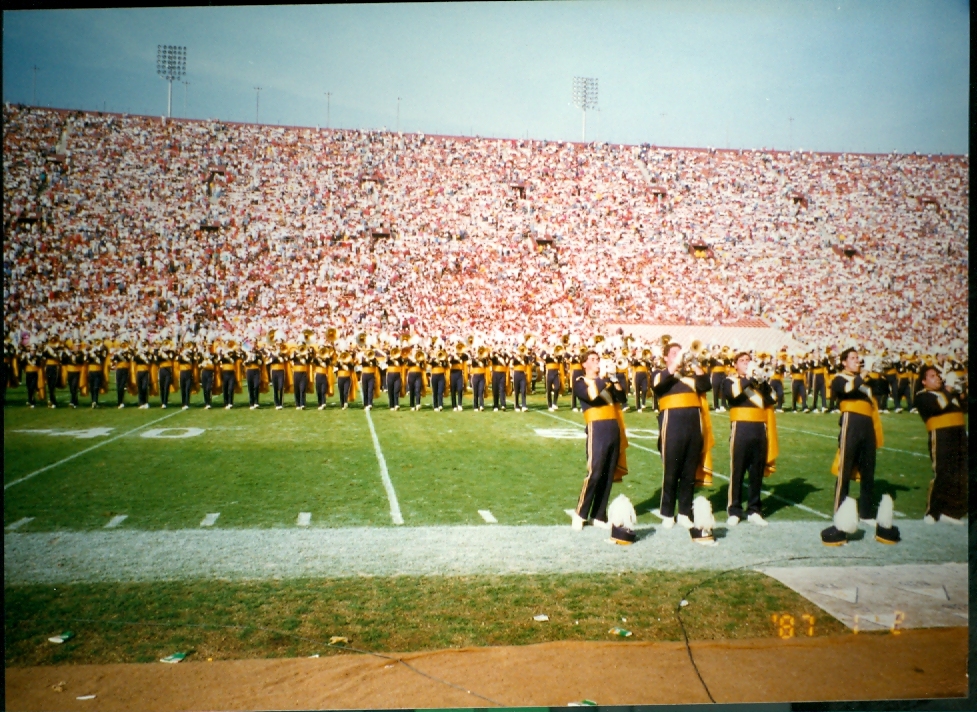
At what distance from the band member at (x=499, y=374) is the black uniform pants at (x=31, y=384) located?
5451 millimetres

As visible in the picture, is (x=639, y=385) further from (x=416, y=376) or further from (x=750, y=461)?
(x=750, y=461)

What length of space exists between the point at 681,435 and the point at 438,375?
20.4ft

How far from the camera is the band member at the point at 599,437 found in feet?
13.8

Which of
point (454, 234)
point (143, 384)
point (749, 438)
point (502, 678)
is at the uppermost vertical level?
point (454, 234)

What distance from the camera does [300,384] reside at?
10.2 m

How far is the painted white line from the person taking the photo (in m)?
4.41

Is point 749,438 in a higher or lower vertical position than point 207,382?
higher

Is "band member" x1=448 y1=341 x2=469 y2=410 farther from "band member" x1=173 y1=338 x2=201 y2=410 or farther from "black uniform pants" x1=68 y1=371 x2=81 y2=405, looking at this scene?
"black uniform pants" x1=68 y1=371 x2=81 y2=405

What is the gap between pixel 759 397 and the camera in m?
4.48

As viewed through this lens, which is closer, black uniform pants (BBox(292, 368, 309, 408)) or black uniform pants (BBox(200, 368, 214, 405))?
black uniform pants (BBox(292, 368, 309, 408))

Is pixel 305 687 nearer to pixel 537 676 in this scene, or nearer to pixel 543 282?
pixel 537 676

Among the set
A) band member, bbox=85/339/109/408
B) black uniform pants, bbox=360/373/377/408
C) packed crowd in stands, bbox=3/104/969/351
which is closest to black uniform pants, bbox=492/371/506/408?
packed crowd in stands, bbox=3/104/969/351

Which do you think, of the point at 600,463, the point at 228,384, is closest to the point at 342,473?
the point at 600,463

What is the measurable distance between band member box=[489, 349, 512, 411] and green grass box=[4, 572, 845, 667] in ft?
20.7
